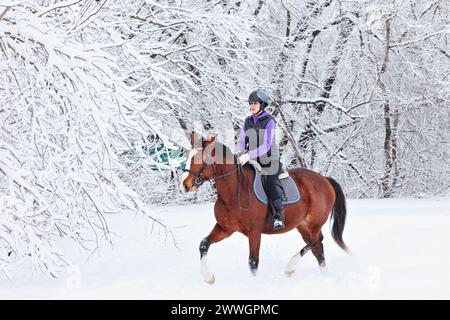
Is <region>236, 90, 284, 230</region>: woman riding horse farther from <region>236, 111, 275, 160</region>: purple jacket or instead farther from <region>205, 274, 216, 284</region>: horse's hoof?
<region>205, 274, 216, 284</region>: horse's hoof

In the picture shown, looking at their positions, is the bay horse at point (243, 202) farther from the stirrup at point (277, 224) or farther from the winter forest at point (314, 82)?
the winter forest at point (314, 82)

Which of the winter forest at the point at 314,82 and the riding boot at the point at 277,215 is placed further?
the winter forest at the point at 314,82

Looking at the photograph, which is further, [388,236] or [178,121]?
[178,121]

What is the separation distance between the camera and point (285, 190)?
6582 mm

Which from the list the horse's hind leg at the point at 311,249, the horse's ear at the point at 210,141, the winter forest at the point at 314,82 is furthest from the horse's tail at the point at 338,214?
the winter forest at the point at 314,82

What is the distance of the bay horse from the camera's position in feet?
19.2

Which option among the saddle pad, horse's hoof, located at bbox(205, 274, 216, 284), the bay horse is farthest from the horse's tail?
horse's hoof, located at bbox(205, 274, 216, 284)

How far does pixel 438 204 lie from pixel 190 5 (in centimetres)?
627

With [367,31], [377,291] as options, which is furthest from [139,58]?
[367,31]

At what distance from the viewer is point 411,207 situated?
12.0 m

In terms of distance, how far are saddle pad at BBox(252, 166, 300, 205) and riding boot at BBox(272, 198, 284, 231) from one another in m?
0.10

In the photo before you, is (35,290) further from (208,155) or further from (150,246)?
(150,246)

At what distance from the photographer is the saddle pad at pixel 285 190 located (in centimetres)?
634

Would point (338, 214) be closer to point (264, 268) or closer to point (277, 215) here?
point (264, 268)
